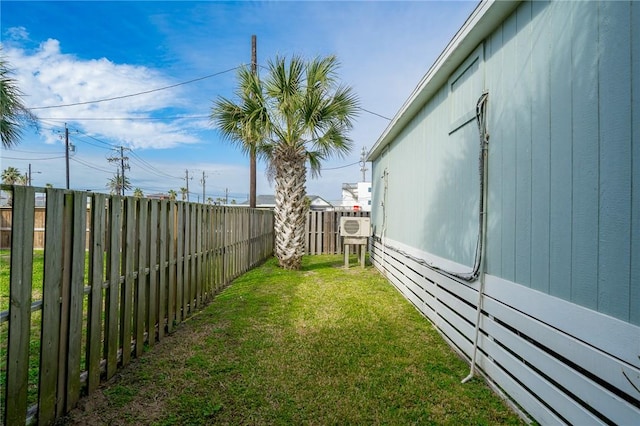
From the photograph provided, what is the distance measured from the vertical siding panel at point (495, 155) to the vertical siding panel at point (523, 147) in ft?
0.86

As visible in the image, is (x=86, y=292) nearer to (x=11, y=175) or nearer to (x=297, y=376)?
(x=297, y=376)

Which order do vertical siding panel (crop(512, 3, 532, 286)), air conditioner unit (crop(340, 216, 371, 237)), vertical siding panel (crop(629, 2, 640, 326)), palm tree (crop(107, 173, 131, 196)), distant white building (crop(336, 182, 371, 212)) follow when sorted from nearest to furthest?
vertical siding panel (crop(629, 2, 640, 326)), vertical siding panel (crop(512, 3, 532, 286)), air conditioner unit (crop(340, 216, 371, 237)), palm tree (crop(107, 173, 131, 196)), distant white building (crop(336, 182, 371, 212))

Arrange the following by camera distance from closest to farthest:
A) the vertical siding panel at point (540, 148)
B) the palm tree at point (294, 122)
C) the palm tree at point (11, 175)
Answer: the vertical siding panel at point (540, 148) < the palm tree at point (294, 122) < the palm tree at point (11, 175)

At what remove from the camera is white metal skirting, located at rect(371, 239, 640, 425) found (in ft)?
5.18

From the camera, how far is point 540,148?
7.64ft

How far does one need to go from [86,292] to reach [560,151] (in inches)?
136

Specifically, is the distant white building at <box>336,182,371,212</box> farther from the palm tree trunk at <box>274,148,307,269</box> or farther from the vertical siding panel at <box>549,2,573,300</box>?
the vertical siding panel at <box>549,2,573,300</box>

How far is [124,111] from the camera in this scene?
23.3 metres

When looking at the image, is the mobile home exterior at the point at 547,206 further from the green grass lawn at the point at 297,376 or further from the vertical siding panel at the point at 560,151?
the green grass lawn at the point at 297,376

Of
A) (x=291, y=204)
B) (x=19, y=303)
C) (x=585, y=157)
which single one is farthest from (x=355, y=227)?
(x=19, y=303)

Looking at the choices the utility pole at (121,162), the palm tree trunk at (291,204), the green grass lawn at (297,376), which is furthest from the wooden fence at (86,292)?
the utility pole at (121,162)

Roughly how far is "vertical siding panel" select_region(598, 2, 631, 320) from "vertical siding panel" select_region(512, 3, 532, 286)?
70cm

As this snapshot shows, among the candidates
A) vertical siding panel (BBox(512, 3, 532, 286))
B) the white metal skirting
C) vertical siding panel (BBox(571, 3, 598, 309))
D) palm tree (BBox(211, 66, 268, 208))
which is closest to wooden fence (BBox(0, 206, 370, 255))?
palm tree (BBox(211, 66, 268, 208))

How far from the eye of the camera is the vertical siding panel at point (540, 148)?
226 cm
